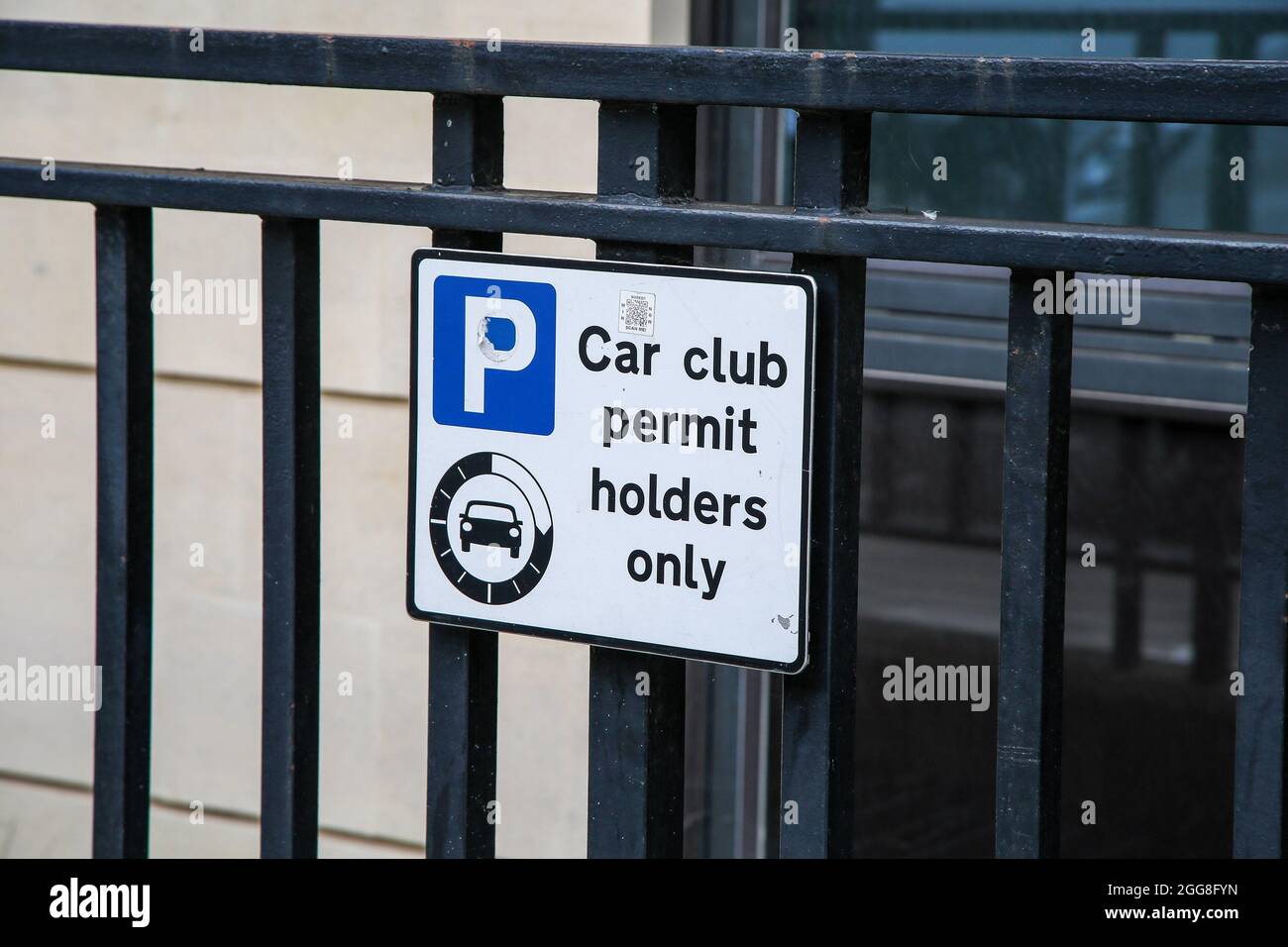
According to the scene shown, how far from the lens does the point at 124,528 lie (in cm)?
197

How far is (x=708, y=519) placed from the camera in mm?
1656

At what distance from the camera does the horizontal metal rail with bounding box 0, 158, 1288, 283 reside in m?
1.42

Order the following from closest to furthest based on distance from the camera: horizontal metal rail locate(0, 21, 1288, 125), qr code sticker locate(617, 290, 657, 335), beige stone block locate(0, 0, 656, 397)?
horizontal metal rail locate(0, 21, 1288, 125)
qr code sticker locate(617, 290, 657, 335)
beige stone block locate(0, 0, 656, 397)

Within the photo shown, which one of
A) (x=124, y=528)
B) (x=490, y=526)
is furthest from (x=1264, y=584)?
(x=124, y=528)

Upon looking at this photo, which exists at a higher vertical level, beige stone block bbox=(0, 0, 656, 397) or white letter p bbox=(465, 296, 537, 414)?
beige stone block bbox=(0, 0, 656, 397)

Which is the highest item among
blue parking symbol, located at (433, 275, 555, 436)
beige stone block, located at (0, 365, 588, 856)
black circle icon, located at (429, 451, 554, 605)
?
blue parking symbol, located at (433, 275, 555, 436)

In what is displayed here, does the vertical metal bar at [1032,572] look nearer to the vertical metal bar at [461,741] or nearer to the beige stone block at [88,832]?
the vertical metal bar at [461,741]

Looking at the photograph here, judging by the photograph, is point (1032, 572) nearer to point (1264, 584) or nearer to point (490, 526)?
point (1264, 584)

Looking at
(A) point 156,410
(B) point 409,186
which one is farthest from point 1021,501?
(A) point 156,410

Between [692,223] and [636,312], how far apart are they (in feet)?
0.39

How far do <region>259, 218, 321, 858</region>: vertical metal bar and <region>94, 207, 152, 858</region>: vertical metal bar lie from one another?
192mm

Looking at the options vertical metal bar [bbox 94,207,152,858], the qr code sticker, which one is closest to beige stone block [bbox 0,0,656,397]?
vertical metal bar [bbox 94,207,152,858]

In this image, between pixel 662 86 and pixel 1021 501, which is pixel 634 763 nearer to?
pixel 1021 501

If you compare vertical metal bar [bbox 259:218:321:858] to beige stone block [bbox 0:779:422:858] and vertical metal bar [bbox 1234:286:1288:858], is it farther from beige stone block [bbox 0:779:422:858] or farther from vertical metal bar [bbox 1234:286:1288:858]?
beige stone block [bbox 0:779:422:858]
